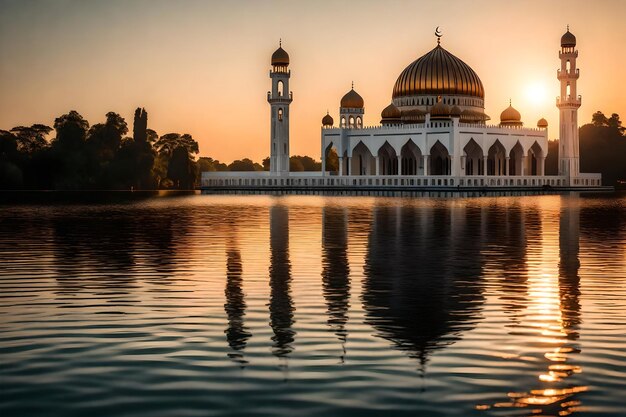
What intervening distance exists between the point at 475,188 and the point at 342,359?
80865 mm

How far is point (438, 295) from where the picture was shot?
15.8 meters

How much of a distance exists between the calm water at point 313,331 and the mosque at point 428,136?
70.9 meters

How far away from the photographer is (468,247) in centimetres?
2589

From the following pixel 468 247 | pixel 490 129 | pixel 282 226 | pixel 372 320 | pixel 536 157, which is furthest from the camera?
pixel 536 157

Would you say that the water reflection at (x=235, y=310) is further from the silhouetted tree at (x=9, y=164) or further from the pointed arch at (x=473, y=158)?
the silhouetted tree at (x=9, y=164)

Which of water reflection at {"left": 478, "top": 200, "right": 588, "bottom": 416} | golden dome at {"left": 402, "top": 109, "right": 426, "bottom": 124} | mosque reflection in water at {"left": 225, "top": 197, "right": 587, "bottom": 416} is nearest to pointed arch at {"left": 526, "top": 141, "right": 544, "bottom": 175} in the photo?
golden dome at {"left": 402, "top": 109, "right": 426, "bottom": 124}

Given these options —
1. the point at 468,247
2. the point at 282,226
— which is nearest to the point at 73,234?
the point at 282,226

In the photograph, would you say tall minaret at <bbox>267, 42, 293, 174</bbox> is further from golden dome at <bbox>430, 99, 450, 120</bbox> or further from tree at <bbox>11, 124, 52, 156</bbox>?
tree at <bbox>11, 124, 52, 156</bbox>

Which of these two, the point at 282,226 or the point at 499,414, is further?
the point at 282,226

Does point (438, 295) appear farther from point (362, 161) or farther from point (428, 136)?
point (362, 161)

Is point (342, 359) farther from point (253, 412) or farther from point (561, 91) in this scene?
point (561, 91)

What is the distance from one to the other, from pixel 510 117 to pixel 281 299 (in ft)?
312

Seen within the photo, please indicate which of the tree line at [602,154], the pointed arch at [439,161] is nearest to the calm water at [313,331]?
the pointed arch at [439,161]

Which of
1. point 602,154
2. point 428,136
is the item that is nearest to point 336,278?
point 428,136
